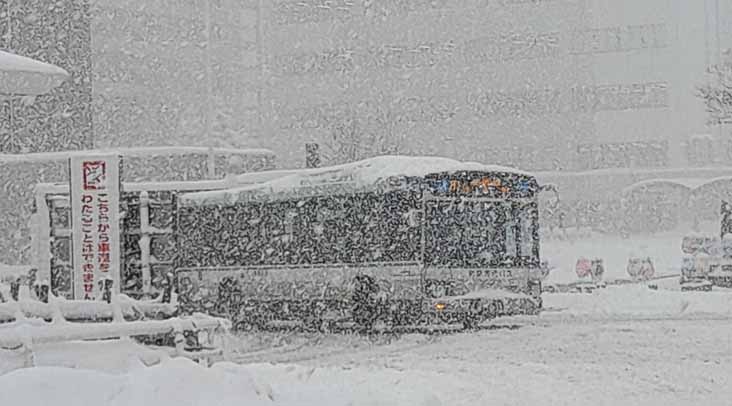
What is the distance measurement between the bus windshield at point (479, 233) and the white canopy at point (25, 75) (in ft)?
20.7

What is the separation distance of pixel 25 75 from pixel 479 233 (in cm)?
807

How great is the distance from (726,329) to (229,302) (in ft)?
26.8

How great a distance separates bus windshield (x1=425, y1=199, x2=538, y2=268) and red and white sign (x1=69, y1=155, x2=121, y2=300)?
17.7 ft

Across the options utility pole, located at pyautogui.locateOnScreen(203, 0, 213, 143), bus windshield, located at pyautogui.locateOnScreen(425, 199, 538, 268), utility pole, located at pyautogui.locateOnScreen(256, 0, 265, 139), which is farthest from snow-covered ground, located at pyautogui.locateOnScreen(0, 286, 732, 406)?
utility pole, located at pyautogui.locateOnScreen(256, 0, 265, 139)

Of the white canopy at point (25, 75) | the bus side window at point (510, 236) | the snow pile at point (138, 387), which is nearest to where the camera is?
the snow pile at point (138, 387)

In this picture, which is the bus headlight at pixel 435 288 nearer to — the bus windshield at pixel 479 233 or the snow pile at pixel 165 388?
the bus windshield at pixel 479 233

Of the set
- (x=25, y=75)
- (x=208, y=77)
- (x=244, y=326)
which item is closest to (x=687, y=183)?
(x=208, y=77)

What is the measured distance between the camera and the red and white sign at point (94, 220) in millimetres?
16000

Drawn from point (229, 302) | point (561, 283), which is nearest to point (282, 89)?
point (561, 283)

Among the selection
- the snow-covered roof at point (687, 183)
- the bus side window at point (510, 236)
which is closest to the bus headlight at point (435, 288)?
the bus side window at point (510, 236)

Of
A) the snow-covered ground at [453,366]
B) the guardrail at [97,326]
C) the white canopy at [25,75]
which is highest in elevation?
the white canopy at [25,75]

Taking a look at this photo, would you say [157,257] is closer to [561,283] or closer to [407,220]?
[407,220]

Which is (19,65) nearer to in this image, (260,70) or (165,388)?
(165,388)

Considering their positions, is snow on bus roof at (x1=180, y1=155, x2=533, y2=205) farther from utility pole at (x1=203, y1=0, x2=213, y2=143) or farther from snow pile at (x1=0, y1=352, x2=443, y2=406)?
utility pole at (x1=203, y1=0, x2=213, y2=143)
